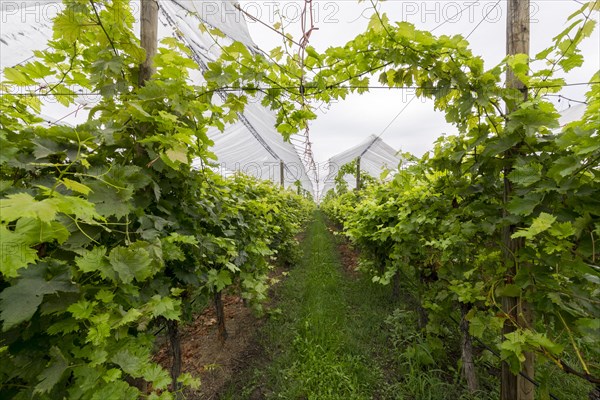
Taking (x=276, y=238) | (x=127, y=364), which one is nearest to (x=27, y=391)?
(x=127, y=364)

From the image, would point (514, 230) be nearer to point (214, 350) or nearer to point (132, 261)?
point (132, 261)

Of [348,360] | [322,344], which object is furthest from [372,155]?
[348,360]

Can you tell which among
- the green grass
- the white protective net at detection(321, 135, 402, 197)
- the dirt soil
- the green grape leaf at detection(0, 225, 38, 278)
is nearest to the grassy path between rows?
the green grass

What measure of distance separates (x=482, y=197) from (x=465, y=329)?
1314mm

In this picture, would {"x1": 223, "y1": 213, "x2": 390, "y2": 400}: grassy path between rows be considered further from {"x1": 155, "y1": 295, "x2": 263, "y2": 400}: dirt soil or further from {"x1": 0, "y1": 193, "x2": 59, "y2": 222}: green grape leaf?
{"x1": 0, "y1": 193, "x2": 59, "y2": 222}: green grape leaf

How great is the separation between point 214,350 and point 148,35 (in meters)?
3.11

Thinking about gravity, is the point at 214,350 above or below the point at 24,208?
below

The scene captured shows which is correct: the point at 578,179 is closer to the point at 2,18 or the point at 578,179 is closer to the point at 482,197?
the point at 482,197

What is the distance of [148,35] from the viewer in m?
1.51

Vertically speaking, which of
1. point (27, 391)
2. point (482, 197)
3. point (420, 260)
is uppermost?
point (482, 197)

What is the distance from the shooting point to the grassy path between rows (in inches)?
95.4

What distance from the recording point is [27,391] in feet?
2.70

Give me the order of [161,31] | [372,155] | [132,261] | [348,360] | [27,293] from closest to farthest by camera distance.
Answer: [27,293], [132,261], [348,360], [161,31], [372,155]

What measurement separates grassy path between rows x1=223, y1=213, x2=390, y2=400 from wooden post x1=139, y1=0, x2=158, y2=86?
2615 millimetres
